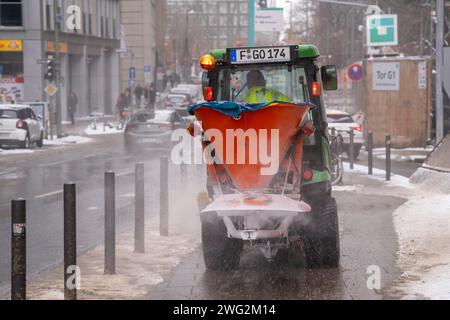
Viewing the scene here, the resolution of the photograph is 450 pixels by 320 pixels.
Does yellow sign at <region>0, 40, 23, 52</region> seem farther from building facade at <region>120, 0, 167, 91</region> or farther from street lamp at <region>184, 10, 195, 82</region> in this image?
street lamp at <region>184, 10, 195, 82</region>

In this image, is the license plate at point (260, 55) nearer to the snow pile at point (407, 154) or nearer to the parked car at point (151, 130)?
the snow pile at point (407, 154)

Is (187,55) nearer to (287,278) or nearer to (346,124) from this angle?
(346,124)

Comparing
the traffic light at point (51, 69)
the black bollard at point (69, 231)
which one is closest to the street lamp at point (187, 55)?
the traffic light at point (51, 69)

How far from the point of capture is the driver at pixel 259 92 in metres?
9.94

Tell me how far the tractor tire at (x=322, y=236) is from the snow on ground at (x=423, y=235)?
2.53ft

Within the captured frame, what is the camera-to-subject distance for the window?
2010 inches

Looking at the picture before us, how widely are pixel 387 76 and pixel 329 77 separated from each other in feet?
72.0

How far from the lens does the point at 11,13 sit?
51.2 m

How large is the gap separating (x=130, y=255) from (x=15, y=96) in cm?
4280

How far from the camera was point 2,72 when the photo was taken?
172 ft

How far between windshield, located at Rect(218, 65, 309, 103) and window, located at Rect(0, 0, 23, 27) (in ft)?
140

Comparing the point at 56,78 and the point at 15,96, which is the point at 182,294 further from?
the point at 15,96

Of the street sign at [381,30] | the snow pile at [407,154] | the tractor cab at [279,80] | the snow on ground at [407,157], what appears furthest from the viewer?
the street sign at [381,30]

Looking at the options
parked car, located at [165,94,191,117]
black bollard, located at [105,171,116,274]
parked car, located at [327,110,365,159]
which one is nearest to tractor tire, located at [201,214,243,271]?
black bollard, located at [105,171,116,274]
